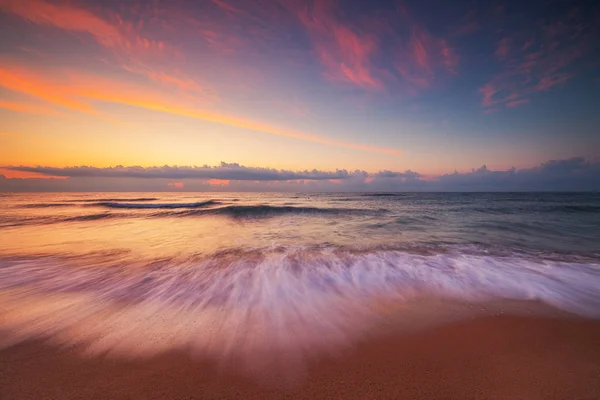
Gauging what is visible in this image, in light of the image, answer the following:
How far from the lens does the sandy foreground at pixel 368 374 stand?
211 cm

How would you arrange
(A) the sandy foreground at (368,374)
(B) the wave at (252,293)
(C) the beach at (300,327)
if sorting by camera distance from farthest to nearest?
1. (B) the wave at (252,293)
2. (C) the beach at (300,327)
3. (A) the sandy foreground at (368,374)

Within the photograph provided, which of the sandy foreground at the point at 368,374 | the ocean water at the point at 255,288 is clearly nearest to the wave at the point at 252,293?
the ocean water at the point at 255,288

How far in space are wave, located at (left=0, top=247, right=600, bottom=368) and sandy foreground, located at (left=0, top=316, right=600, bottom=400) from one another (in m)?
0.31

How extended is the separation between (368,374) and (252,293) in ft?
8.51

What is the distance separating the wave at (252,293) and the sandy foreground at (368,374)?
1.01 feet

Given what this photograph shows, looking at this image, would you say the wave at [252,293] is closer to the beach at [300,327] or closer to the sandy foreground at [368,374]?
the beach at [300,327]

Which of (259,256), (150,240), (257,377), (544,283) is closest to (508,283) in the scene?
(544,283)

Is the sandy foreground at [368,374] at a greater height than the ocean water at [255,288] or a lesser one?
greater

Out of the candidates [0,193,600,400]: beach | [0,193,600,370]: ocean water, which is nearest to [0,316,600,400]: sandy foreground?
[0,193,600,400]: beach

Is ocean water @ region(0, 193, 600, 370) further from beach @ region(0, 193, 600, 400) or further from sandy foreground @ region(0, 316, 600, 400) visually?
sandy foreground @ region(0, 316, 600, 400)

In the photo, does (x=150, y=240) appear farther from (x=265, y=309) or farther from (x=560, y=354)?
(x=560, y=354)

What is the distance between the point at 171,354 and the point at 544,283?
6.76 meters

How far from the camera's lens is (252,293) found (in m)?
4.43

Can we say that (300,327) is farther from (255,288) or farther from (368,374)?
(255,288)
